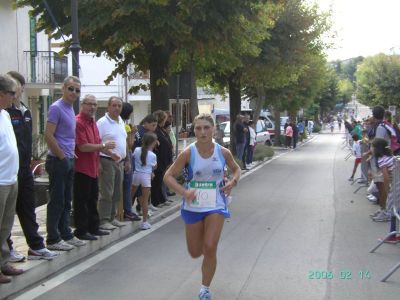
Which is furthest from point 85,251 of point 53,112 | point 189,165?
point 189,165

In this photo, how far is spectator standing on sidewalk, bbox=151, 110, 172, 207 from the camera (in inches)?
427

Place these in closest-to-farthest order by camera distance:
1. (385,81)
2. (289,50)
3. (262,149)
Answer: (289,50), (262,149), (385,81)

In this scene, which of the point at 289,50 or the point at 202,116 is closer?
the point at 202,116

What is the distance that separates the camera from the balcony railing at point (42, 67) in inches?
843

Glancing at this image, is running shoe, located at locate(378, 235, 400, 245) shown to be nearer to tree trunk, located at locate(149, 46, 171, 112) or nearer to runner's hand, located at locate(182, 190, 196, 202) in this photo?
runner's hand, located at locate(182, 190, 196, 202)

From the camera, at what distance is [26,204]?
6266mm

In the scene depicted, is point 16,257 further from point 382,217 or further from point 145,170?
point 382,217

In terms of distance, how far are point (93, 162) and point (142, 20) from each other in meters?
4.93

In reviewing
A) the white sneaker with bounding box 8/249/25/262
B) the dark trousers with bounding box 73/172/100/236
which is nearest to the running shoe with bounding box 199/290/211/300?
the white sneaker with bounding box 8/249/25/262

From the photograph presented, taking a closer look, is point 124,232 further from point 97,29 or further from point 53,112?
point 97,29

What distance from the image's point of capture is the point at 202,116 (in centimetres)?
568

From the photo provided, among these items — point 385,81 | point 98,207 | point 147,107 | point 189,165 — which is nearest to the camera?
point 189,165

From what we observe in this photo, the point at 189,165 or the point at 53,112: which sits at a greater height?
the point at 53,112

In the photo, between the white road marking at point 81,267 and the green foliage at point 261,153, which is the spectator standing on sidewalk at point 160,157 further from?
the green foliage at point 261,153
